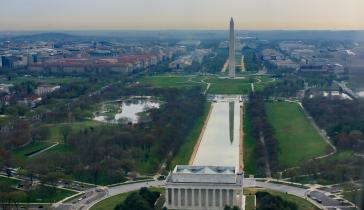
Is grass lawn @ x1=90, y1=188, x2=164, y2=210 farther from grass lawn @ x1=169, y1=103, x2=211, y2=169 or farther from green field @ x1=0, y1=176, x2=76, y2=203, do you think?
grass lawn @ x1=169, y1=103, x2=211, y2=169

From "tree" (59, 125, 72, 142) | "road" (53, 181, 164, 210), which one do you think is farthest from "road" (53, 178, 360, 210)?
"tree" (59, 125, 72, 142)

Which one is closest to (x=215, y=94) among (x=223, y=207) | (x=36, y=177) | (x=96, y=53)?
(x=36, y=177)

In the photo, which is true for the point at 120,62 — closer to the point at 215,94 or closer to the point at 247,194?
the point at 215,94

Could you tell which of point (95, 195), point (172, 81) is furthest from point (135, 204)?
point (172, 81)

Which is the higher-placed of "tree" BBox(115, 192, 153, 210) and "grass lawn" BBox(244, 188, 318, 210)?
"tree" BBox(115, 192, 153, 210)

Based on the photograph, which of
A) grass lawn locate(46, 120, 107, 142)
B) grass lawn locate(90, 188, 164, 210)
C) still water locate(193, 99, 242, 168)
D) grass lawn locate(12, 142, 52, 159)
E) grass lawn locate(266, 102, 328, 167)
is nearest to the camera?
grass lawn locate(90, 188, 164, 210)

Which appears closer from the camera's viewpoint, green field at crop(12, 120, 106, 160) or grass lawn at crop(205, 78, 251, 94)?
green field at crop(12, 120, 106, 160)

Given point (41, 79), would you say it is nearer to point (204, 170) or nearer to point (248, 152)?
point (248, 152)

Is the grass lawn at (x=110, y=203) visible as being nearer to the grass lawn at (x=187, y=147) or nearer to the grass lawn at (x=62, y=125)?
the grass lawn at (x=187, y=147)
